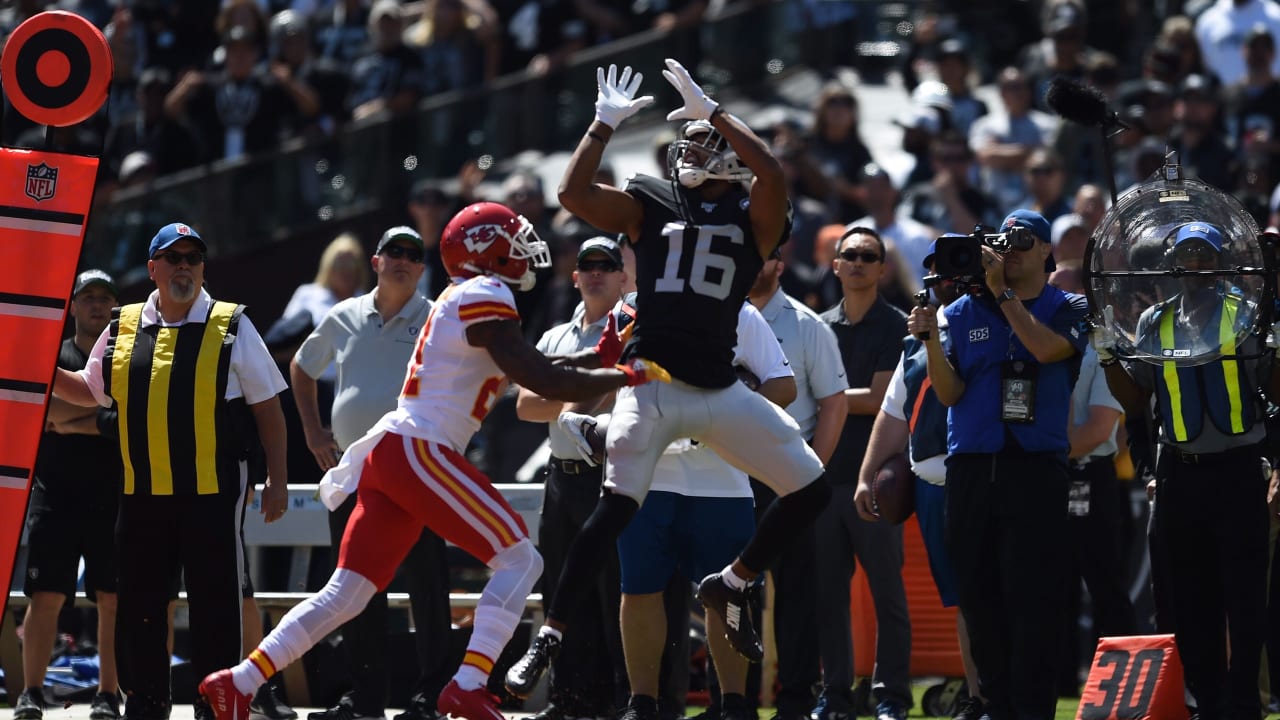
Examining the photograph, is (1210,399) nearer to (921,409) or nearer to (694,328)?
(921,409)

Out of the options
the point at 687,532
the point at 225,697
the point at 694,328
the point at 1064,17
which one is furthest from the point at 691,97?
the point at 1064,17

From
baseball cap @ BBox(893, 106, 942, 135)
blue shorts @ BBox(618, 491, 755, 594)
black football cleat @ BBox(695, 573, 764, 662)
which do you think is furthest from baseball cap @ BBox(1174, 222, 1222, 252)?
baseball cap @ BBox(893, 106, 942, 135)

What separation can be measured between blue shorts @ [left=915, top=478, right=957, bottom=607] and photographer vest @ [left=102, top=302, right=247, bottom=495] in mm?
2984

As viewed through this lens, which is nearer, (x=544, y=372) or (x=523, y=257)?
(x=544, y=372)

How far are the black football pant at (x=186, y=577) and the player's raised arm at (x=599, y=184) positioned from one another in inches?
87.2

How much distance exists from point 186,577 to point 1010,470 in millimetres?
3433

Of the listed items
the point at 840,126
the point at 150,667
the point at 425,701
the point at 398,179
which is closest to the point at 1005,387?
the point at 425,701

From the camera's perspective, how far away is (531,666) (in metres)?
7.16

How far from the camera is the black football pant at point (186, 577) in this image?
27.5ft

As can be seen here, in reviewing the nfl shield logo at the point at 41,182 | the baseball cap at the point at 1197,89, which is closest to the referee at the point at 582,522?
the nfl shield logo at the point at 41,182

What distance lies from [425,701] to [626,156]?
8962mm

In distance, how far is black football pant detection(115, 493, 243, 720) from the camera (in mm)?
8383

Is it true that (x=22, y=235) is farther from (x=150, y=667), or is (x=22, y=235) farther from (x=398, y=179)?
(x=398, y=179)

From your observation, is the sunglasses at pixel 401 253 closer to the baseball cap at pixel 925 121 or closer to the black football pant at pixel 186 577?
the black football pant at pixel 186 577
